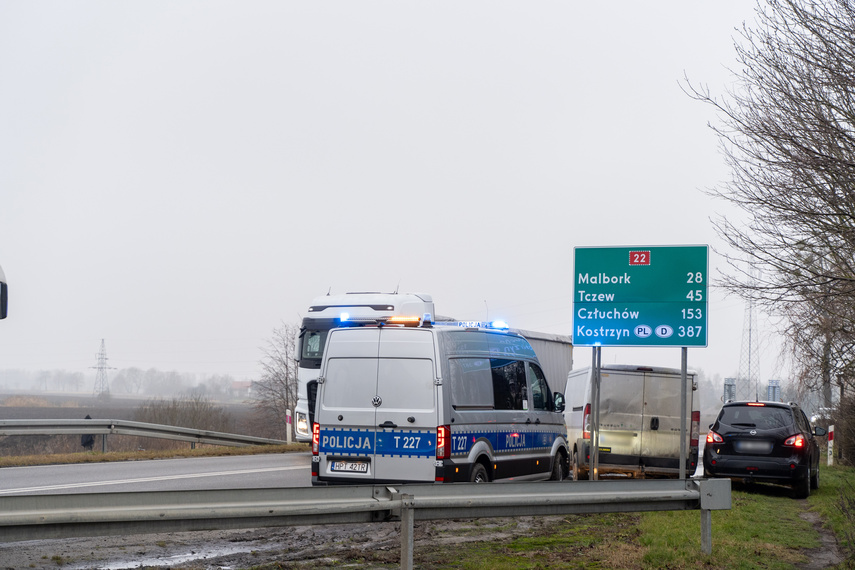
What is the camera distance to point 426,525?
10352 mm

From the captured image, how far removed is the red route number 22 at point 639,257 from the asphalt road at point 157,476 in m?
5.55

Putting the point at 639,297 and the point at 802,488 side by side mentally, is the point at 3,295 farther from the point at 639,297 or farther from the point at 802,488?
the point at 802,488

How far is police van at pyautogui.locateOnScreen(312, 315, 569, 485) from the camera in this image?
434 inches

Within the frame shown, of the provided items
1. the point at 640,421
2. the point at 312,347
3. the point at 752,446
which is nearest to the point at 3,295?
the point at 312,347

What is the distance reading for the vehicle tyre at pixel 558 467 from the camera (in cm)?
1425

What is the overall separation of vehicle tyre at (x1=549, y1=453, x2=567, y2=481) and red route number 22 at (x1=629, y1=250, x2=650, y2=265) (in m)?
3.34

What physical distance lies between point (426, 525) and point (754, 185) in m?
6.09

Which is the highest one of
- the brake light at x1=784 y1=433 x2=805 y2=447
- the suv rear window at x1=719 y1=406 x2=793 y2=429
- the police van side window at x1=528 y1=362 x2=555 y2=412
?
the police van side window at x1=528 y1=362 x2=555 y2=412

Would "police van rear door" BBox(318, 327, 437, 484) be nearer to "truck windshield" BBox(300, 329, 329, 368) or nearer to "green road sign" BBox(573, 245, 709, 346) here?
"green road sign" BBox(573, 245, 709, 346)

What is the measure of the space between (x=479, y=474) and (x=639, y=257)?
3.92 metres

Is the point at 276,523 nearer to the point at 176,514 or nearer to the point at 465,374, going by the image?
the point at 176,514

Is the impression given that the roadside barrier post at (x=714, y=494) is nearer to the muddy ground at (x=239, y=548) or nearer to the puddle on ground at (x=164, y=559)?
the muddy ground at (x=239, y=548)

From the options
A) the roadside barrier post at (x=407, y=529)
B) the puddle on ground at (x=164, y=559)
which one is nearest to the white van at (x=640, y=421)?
the puddle on ground at (x=164, y=559)

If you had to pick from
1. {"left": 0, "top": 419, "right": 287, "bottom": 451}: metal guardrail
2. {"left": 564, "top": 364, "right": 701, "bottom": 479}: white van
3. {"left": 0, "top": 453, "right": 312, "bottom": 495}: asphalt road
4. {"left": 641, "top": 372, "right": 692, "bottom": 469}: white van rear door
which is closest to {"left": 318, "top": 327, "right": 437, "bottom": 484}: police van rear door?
{"left": 0, "top": 453, "right": 312, "bottom": 495}: asphalt road
